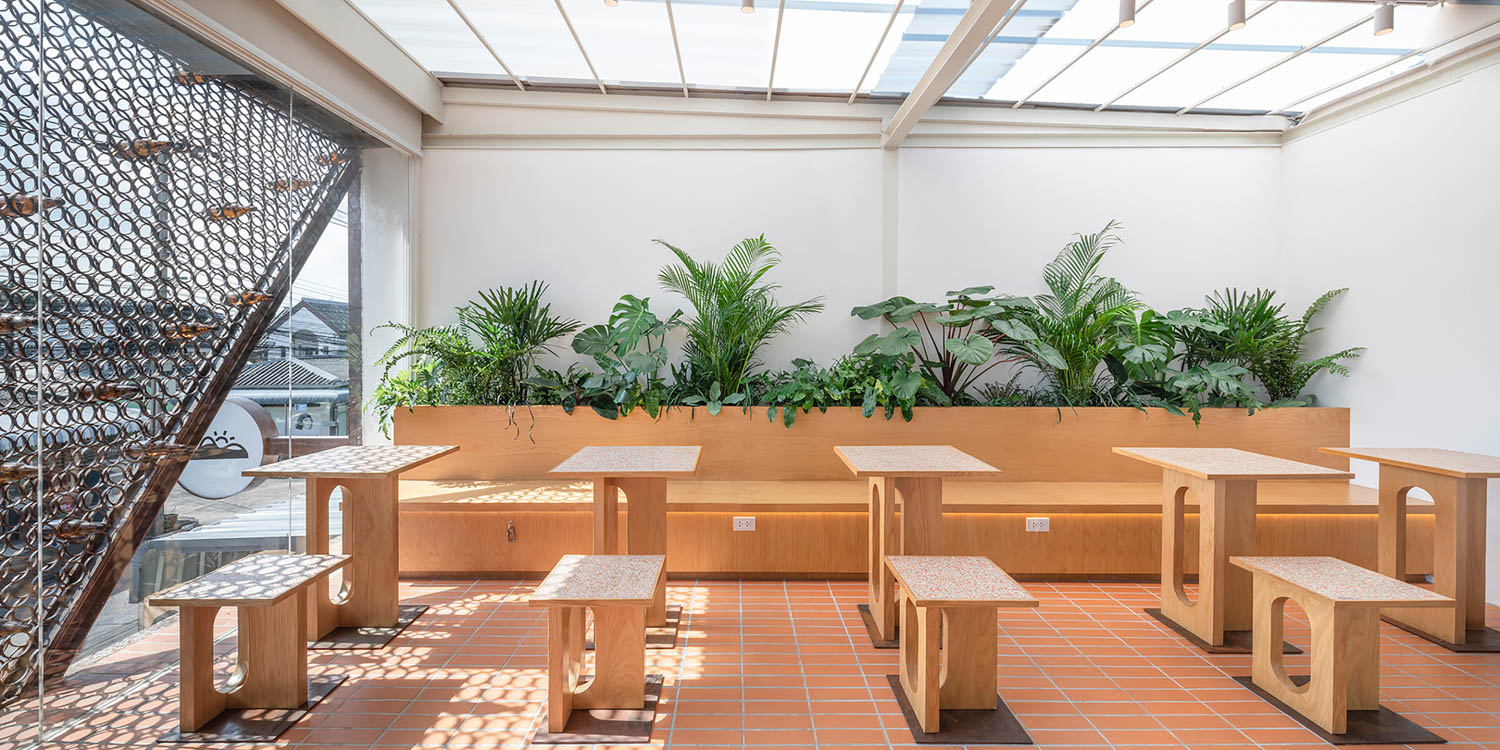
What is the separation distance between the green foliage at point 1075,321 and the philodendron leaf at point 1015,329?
0.4 inches

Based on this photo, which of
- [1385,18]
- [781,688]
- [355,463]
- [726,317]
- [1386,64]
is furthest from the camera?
[726,317]

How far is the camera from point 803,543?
453cm

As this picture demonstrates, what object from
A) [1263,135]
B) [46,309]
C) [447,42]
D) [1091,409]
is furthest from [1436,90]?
[46,309]

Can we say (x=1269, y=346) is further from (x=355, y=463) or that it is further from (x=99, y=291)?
(x=99, y=291)

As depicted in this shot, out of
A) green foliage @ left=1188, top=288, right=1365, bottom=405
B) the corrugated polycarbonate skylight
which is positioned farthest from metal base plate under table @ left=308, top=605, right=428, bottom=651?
green foliage @ left=1188, top=288, right=1365, bottom=405

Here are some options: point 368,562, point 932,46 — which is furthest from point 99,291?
point 932,46

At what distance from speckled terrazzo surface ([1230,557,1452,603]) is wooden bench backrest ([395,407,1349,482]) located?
2.10 m

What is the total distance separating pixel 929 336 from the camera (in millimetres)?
5902

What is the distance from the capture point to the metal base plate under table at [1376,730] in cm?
263

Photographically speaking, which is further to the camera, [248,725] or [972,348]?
[972,348]

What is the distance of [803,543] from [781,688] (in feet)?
5.01

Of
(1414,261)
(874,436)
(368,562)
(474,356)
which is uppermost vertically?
(1414,261)

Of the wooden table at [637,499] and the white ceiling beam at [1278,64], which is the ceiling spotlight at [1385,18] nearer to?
the white ceiling beam at [1278,64]

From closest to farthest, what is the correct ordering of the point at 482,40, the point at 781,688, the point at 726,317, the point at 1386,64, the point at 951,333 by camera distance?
the point at 781,688 → the point at 1386,64 → the point at 482,40 → the point at 726,317 → the point at 951,333
